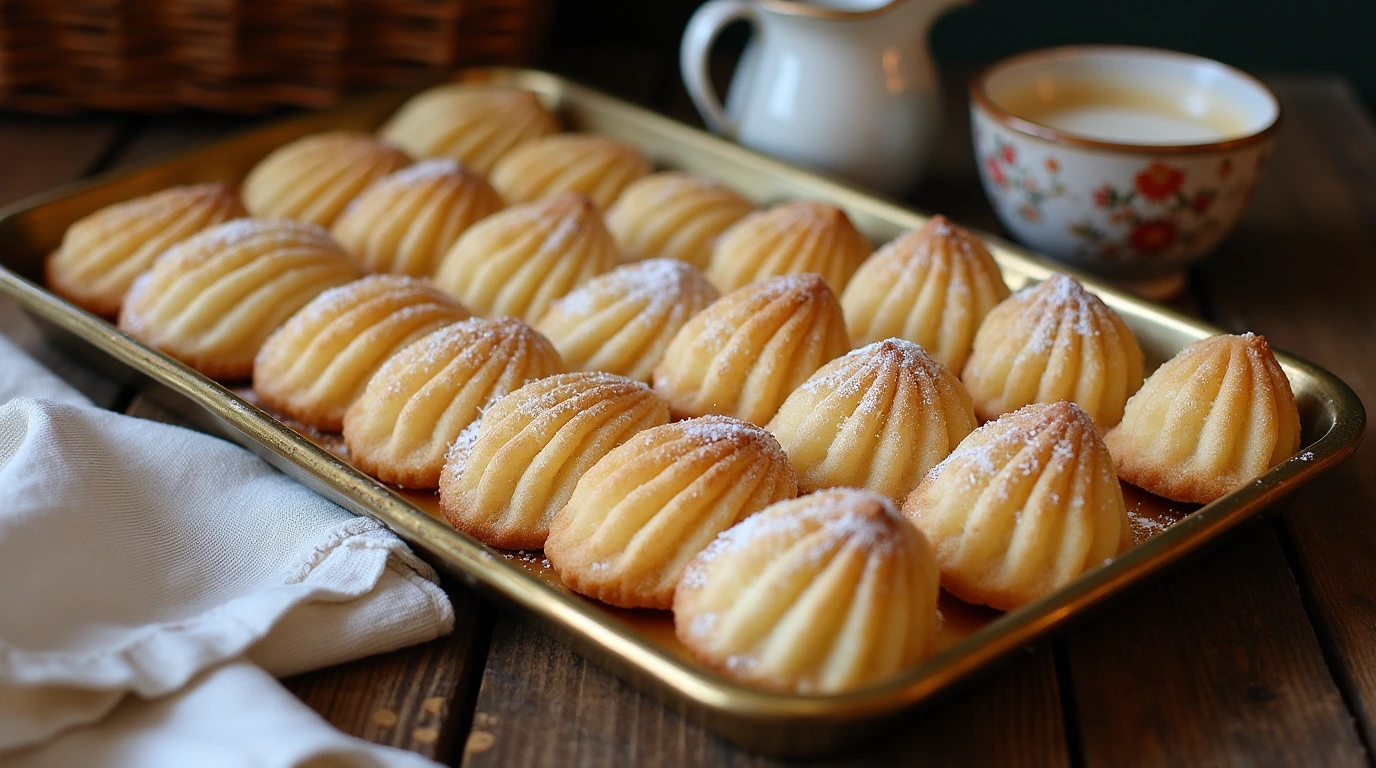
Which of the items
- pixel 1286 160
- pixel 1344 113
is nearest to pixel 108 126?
pixel 1286 160

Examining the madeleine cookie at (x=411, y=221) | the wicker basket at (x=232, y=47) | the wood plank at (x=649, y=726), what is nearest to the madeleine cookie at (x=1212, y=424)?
the wood plank at (x=649, y=726)

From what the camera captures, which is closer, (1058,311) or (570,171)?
(1058,311)

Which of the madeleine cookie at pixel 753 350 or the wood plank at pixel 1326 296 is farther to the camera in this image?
the madeleine cookie at pixel 753 350

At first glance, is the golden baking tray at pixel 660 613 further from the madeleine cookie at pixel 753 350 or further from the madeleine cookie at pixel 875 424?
the madeleine cookie at pixel 753 350

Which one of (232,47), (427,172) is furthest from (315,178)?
(232,47)

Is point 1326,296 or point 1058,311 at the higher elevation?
point 1058,311

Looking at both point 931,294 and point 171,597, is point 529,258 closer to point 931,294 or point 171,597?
point 931,294

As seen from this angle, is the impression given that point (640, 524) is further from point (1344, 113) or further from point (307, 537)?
point (1344, 113)
